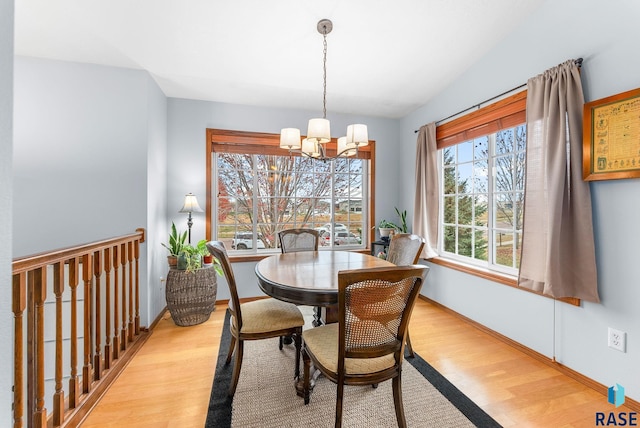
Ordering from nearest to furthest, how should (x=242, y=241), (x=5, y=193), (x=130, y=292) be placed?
(x=5, y=193) < (x=130, y=292) < (x=242, y=241)

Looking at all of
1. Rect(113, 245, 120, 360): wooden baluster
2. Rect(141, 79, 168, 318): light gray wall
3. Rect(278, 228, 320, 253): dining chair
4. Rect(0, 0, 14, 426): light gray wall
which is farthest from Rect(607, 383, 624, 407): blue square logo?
Rect(141, 79, 168, 318): light gray wall

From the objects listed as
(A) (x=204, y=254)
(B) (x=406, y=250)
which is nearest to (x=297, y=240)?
(A) (x=204, y=254)

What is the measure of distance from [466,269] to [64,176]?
4.07 metres

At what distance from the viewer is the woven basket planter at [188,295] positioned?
2887 millimetres

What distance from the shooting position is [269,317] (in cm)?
196

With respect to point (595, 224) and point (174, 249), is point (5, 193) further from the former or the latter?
point (595, 224)

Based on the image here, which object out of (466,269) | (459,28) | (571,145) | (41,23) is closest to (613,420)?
(466,269)

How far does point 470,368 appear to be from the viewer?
7.18 ft

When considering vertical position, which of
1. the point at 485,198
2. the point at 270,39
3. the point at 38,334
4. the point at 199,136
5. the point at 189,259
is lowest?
the point at 38,334

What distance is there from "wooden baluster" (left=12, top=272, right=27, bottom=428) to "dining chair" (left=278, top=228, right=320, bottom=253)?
6.51ft

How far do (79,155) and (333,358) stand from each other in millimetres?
2878

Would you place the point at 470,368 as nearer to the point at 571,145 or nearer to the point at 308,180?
the point at 571,145

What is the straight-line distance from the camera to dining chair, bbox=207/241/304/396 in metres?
1.77

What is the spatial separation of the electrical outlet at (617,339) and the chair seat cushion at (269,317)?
207 centimetres
